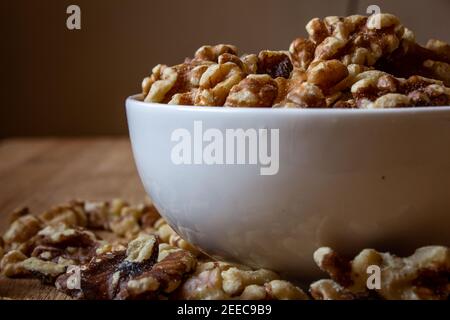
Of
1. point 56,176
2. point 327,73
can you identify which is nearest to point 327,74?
point 327,73

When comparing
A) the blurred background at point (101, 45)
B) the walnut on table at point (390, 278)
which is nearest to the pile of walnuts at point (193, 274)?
the walnut on table at point (390, 278)

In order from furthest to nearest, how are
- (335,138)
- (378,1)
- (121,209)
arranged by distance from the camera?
(378,1) < (121,209) < (335,138)

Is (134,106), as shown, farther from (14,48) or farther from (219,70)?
(14,48)

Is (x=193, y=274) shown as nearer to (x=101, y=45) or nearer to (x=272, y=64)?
(x=272, y=64)

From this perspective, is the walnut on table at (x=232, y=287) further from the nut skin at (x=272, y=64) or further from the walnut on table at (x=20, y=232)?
the walnut on table at (x=20, y=232)
